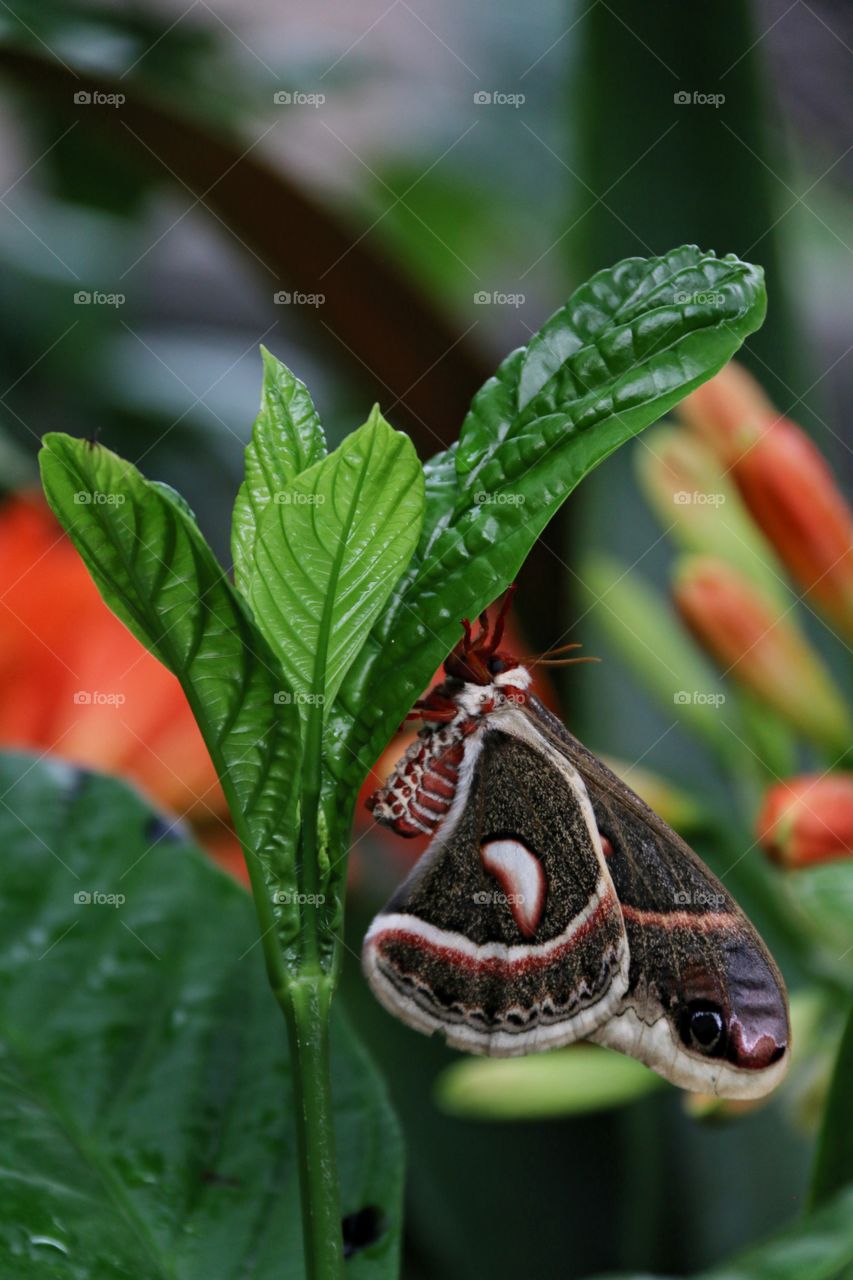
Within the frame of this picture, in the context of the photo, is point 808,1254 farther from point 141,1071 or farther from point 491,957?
point 141,1071

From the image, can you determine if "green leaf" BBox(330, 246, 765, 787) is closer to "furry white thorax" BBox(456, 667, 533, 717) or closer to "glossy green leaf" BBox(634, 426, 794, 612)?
"furry white thorax" BBox(456, 667, 533, 717)

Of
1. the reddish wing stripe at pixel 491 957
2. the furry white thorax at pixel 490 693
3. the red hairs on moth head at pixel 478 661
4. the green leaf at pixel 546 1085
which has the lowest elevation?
the green leaf at pixel 546 1085

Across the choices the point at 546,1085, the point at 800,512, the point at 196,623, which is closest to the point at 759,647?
the point at 800,512

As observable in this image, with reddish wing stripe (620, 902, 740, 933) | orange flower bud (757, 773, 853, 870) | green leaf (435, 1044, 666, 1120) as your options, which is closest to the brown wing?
reddish wing stripe (620, 902, 740, 933)

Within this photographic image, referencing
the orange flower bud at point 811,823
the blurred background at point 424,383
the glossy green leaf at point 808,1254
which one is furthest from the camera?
the blurred background at point 424,383

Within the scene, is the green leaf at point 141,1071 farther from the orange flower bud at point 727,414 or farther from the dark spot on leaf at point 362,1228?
the orange flower bud at point 727,414

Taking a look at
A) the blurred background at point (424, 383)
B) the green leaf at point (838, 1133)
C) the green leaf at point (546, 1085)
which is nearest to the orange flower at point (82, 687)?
the blurred background at point (424, 383)
